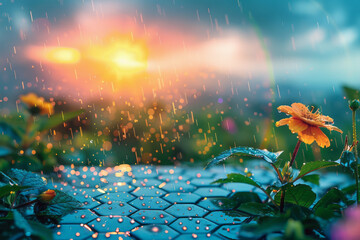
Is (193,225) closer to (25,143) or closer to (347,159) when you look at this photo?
(347,159)

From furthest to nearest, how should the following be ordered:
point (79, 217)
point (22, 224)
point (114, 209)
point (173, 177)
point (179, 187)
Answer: point (173, 177) < point (179, 187) < point (114, 209) < point (79, 217) < point (22, 224)

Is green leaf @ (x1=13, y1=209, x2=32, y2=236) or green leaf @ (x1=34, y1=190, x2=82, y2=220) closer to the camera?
green leaf @ (x1=13, y1=209, x2=32, y2=236)

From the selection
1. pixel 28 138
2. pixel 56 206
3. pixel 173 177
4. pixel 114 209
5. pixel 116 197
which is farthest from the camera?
pixel 173 177

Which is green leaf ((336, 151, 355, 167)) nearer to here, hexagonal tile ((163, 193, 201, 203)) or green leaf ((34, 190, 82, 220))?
hexagonal tile ((163, 193, 201, 203))

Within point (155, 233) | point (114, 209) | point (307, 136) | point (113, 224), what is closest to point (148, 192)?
point (114, 209)

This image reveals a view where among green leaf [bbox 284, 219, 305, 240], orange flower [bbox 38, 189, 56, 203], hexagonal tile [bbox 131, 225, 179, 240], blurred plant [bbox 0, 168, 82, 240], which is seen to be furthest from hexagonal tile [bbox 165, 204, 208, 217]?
green leaf [bbox 284, 219, 305, 240]

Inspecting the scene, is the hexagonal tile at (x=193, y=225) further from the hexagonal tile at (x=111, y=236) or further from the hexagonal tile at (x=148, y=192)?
the hexagonal tile at (x=148, y=192)

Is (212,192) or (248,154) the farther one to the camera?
(212,192)
